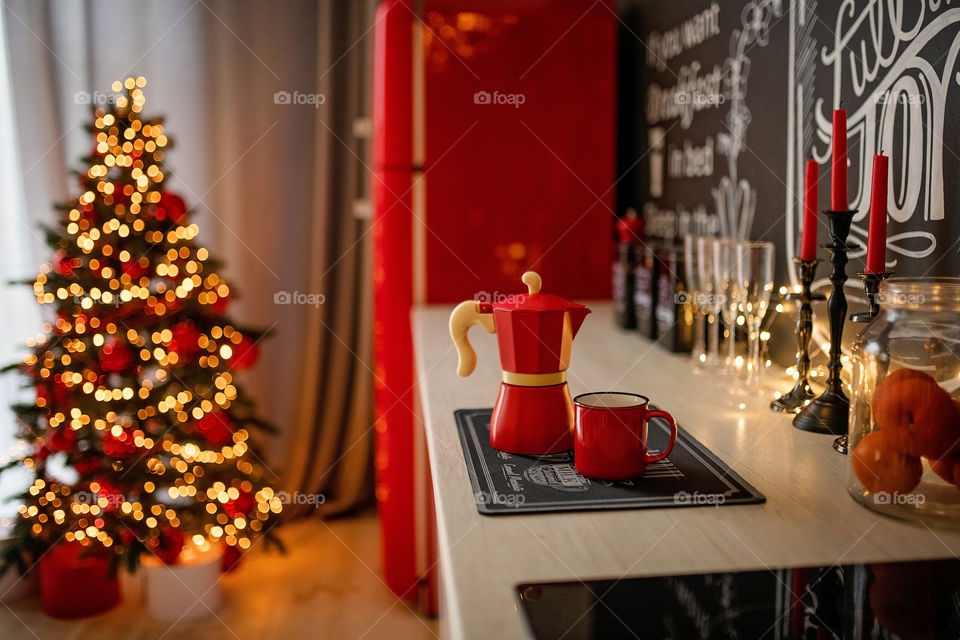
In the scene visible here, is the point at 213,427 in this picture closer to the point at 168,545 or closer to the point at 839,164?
the point at 168,545

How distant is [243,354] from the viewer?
2441mm

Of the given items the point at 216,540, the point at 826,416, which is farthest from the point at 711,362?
the point at 216,540

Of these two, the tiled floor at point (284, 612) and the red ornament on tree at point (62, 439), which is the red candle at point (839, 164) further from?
the red ornament on tree at point (62, 439)

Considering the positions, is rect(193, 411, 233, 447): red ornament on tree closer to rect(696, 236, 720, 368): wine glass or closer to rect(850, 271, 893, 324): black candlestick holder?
rect(696, 236, 720, 368): wine glass

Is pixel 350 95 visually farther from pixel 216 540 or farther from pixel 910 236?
pixel 910 236

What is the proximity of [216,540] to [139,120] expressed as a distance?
122cm

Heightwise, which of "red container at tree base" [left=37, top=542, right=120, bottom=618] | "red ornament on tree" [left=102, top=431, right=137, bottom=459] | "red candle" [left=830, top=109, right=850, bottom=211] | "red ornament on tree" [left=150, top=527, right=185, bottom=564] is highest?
"red candle" [left=830, top=109, right=850, bottom=211]

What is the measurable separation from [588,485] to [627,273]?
1.13 metres

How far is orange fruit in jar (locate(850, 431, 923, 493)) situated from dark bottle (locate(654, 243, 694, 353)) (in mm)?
841

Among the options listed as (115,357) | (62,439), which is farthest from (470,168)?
(62,439)

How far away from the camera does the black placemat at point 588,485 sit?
2.91ft

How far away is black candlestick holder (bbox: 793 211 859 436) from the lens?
1148 millimetres

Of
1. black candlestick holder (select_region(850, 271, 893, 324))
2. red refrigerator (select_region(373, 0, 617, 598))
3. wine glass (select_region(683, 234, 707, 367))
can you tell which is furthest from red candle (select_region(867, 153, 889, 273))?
red refrigerator (select_region(373, 0, 617, 598))

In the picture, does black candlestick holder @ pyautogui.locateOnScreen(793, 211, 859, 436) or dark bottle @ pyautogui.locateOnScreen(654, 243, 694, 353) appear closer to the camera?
black candlestick holder @ pyautogui.locateOnScreen(793, 211, 859, 436)
